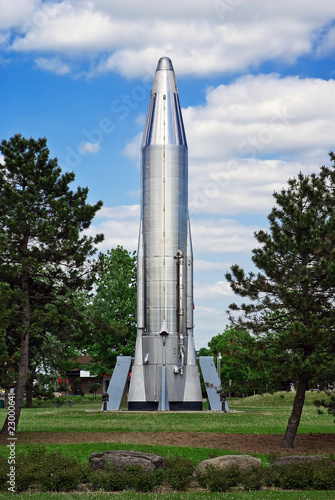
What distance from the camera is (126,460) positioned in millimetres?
18703

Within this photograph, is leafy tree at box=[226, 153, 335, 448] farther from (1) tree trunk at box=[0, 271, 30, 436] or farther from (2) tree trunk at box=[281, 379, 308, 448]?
(1) tree trunk at box=[0, 271, 30, 436]

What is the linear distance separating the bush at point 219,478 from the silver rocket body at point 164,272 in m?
34.0

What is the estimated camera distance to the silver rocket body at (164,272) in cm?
5250

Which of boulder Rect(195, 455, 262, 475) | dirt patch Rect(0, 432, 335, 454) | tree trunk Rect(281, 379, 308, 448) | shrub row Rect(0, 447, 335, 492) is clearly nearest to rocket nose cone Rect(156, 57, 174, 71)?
dirt patch Rect(0, 432, 335, 454)

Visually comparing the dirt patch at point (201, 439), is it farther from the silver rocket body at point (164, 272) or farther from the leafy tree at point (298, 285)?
the silver rocket body at point (164, 272)

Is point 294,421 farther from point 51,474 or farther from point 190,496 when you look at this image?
point 51,474

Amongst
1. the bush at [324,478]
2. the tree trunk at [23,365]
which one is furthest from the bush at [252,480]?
the tree trunk at [23,365]

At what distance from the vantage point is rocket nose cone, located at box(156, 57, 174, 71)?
184 feet

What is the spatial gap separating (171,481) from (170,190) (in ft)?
123

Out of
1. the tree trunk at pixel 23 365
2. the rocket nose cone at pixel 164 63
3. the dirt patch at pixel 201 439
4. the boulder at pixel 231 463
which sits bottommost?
the boulder at pixel 231 463

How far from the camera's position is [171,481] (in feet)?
58.2

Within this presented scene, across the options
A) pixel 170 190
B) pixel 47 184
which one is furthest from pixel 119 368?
pixel 47 184

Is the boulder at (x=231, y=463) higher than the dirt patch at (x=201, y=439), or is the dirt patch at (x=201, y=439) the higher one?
the dirt patch at (x=201, y=439)

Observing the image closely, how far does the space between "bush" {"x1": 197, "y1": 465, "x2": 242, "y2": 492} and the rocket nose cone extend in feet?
140
